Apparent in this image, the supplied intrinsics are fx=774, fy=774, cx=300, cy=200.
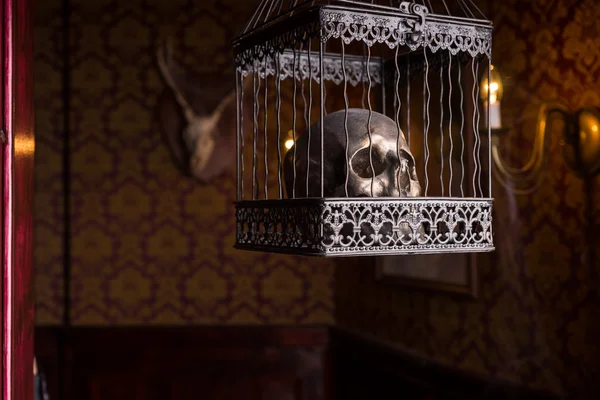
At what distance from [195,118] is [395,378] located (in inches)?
72.4

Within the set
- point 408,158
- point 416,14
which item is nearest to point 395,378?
point 408,158

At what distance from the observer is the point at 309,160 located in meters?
1.61

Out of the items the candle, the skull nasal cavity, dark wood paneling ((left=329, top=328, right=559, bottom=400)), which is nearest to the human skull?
the skull nasal cavity

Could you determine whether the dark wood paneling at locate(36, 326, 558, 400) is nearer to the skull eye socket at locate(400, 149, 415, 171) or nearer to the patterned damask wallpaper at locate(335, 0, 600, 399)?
the patterned damask wallpaper at locate(335, 0, 600, 399)

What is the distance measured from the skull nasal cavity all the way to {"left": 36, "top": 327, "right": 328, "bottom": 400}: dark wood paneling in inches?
118

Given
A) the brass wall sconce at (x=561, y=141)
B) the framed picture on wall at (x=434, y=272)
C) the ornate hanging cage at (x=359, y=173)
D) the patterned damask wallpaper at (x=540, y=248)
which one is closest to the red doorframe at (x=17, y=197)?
the ornate hanging cage at (x=359, y=173)

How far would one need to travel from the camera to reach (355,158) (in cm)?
162

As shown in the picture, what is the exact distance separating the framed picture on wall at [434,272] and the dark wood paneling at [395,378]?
0.34 m

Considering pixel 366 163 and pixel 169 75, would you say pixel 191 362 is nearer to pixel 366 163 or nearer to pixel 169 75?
pixel 169 75

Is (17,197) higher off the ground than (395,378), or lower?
higher

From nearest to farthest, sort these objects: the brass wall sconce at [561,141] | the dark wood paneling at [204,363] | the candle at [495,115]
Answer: the brass wall sconce at [561,141] → the candle at [495,115] → the dark wood paneling at [204,363]

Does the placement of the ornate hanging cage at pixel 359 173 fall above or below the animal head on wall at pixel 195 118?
below

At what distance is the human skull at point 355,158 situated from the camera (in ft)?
5.25

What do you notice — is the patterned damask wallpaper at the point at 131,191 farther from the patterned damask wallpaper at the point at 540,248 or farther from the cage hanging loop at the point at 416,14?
the cage hanging loop at the point at 416,14
